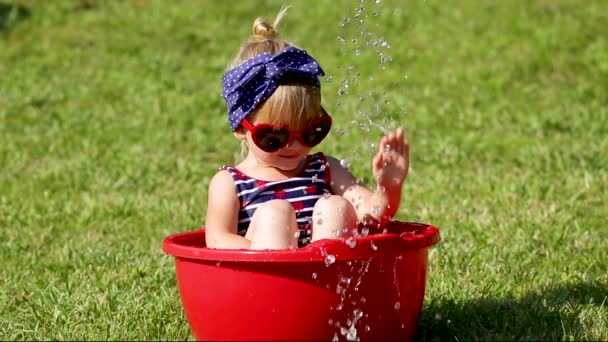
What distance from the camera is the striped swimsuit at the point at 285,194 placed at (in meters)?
3.08

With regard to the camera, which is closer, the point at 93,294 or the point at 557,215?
the point at 93,294

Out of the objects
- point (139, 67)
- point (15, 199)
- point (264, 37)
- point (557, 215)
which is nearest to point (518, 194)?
point (557, 215)

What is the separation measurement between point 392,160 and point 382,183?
10 cm

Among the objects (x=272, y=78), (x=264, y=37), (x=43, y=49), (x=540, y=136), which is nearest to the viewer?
(x=272, y=78)

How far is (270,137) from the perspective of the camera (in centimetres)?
304

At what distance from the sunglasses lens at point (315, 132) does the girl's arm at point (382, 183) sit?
0.23m

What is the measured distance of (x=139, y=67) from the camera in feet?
27.4

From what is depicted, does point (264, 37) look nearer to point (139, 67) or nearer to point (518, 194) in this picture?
point (518, 194)

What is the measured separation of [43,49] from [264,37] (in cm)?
597

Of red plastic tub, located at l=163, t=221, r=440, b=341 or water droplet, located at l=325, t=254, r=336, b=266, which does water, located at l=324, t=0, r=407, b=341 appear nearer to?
red plastic tub, located at l=163, t=221, r=440, b=341

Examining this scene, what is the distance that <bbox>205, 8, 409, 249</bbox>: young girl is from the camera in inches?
115

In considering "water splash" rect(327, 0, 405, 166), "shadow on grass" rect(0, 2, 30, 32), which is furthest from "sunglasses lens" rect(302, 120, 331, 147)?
"shadow on grass" rect(0, 2, 30, 32)

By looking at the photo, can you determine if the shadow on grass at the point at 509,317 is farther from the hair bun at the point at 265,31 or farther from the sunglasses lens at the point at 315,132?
the hair bun at the point at 265,31

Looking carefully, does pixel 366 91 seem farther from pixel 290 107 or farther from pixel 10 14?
pixel 290 107
